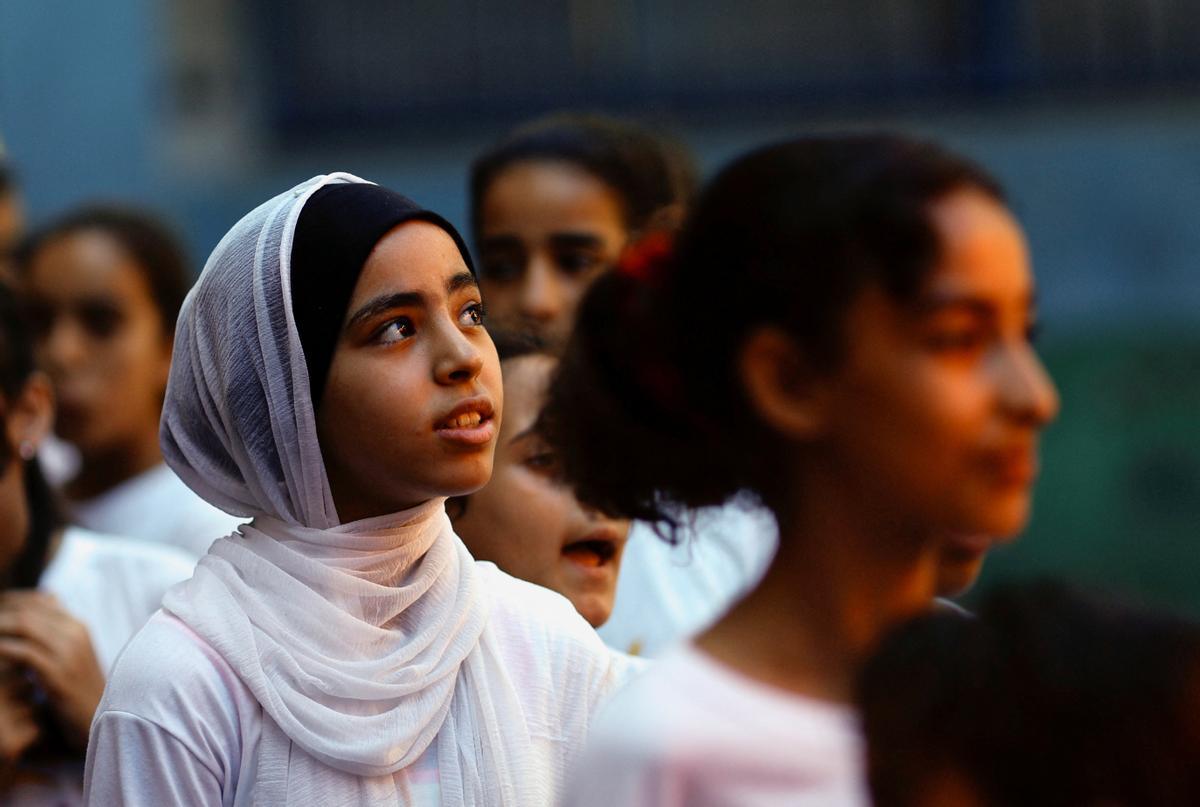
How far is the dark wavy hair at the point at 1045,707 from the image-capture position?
4.64ft

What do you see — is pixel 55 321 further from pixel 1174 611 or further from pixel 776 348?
pixel 1174 611

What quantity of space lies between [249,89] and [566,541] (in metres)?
5.92

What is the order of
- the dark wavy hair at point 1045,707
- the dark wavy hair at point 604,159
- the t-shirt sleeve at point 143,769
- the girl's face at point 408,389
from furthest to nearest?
the dark wavy hair at point 604,159, the girl's face at point 408,389, the t-shirt sleeve at point 143,769, the dark wavy hair at point 1045,707

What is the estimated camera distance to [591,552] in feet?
9.73

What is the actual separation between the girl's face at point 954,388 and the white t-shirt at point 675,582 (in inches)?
53.4

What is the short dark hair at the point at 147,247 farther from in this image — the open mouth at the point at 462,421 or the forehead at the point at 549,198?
the open mouth at the point at 462,421

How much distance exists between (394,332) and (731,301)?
776mm

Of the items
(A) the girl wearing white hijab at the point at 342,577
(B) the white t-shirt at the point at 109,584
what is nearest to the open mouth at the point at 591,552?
(A) the girl wearing white hijab at the point at 342,577

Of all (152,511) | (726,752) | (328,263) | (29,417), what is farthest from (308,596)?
Result: (152,511)

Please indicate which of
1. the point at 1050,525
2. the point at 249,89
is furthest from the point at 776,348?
the point at 249,89

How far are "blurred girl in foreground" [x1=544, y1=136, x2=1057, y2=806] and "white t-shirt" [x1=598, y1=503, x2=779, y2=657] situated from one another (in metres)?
1.20

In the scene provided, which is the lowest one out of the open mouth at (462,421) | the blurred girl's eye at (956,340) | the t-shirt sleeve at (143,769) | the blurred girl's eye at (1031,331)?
the t-shirt sleeve at (143,769)

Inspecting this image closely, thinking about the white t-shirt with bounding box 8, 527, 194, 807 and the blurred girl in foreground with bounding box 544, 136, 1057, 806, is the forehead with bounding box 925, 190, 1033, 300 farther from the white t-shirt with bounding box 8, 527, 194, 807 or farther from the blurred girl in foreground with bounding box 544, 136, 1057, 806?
the white t-shirt with bounding box 8, 527, 194, 807

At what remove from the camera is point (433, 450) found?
7.82 ft
